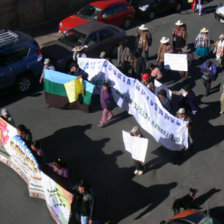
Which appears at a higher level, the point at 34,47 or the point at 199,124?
the point at 34,47

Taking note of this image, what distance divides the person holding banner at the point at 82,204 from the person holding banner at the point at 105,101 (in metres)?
4.00

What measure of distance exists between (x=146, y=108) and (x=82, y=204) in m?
4.29

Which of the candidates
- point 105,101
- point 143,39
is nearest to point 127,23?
point 143,39

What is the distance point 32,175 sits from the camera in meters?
9.08

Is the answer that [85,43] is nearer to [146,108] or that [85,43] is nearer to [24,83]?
[24,83]

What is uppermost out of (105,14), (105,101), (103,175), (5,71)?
(105,14)

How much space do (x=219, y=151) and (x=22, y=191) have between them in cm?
567

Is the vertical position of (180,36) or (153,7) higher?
(180,36)

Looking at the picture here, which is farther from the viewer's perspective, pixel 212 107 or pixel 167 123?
pixel 212 107

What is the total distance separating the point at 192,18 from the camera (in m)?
20.9

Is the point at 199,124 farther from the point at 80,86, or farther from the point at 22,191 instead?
the point at 22,191

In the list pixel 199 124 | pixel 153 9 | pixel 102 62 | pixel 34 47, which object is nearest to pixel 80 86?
pixel 102 62

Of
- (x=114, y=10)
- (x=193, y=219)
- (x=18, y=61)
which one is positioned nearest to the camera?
(x=193, y=219)

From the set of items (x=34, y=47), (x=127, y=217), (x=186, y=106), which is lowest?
(x=127, y=217)
